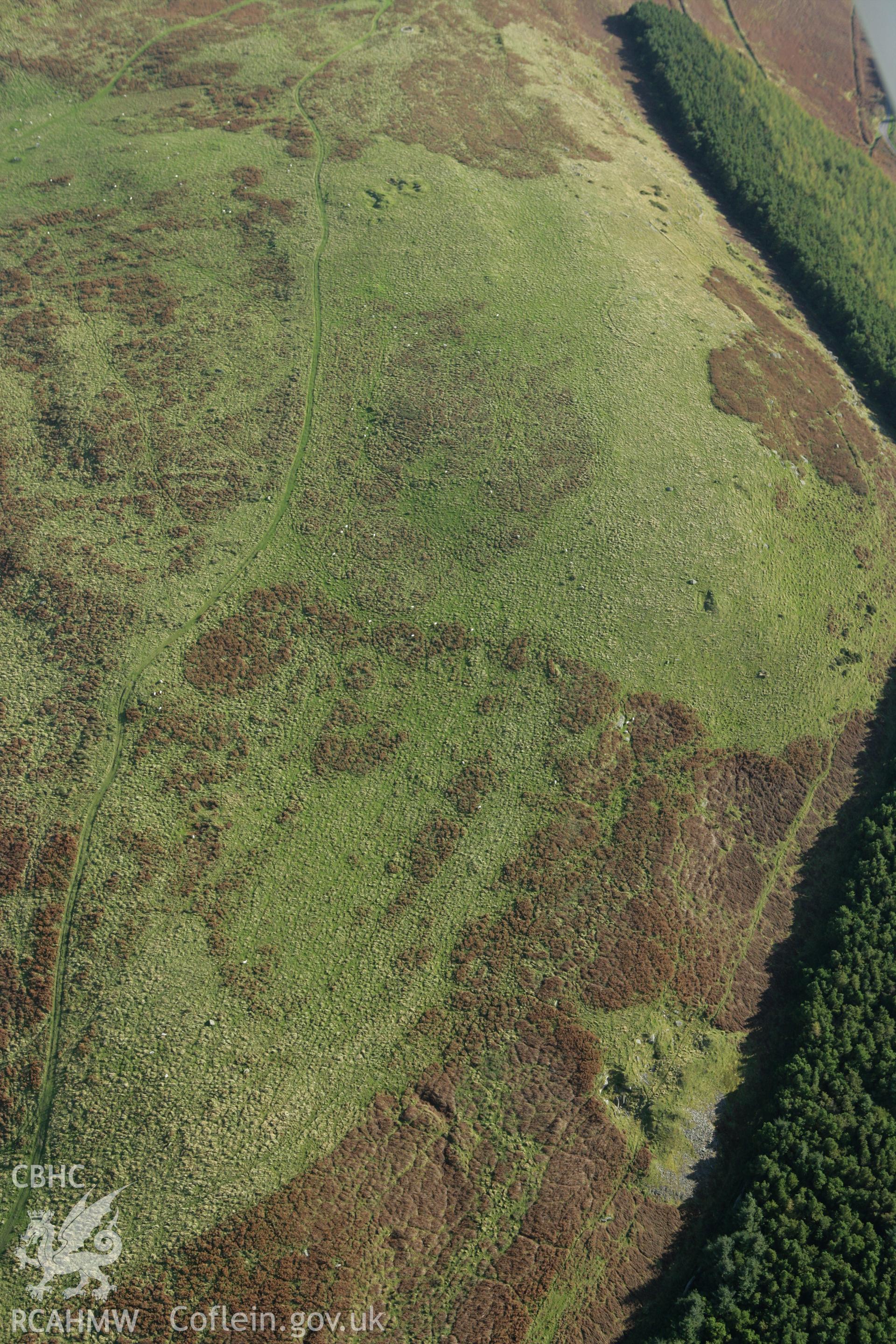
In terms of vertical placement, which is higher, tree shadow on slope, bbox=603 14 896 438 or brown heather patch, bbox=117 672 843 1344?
tree shadow on slope, bbox=603 14 896 438

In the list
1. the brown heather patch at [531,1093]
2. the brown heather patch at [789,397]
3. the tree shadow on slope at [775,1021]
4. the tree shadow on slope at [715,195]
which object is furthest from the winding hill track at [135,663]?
the tree shadow on slope at [715,195]

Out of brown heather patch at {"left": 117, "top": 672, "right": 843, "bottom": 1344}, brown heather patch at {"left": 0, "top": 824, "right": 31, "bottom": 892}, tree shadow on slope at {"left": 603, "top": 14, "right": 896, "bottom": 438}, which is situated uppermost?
tree shadow on slope at {"left": 603, "top": 14, "right": 896, "bottom": 438}

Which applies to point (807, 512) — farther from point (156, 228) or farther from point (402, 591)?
point (156, 228)

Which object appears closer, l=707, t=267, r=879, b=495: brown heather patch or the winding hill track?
the winding hill track

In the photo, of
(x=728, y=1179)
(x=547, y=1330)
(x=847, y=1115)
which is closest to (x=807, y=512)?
(x=847, y=1115)

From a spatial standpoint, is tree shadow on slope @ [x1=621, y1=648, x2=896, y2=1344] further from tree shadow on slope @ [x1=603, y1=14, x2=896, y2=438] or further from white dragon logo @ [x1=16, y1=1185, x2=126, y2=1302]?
tree shadow on slope @ [x1=603, y1=14, x2=896, y2=438]

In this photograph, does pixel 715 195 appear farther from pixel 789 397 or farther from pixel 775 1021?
pixel 775 1021

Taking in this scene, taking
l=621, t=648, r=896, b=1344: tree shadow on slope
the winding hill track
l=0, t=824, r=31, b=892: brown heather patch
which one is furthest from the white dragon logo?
l=621, t=648, r=896, b=1344: tree shadow on slope
